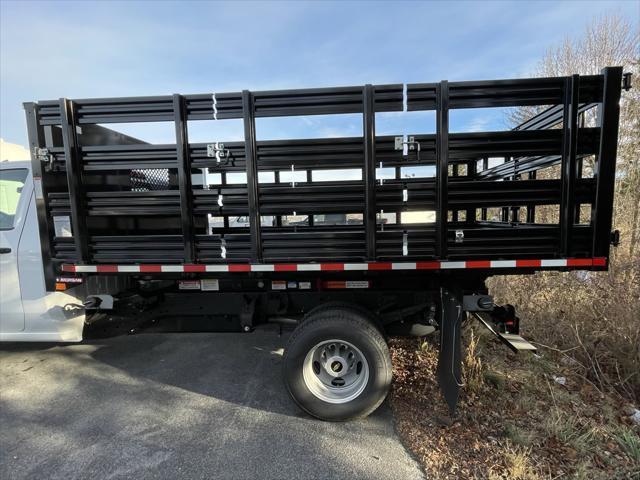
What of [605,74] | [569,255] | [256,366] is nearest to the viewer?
[605,74]

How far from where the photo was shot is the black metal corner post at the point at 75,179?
2781 mm

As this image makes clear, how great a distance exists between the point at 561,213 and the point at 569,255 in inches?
12.5

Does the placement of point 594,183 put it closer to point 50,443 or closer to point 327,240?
point 327,240

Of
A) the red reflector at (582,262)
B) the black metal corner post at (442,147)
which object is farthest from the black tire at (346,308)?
the red reflector at (582,262)

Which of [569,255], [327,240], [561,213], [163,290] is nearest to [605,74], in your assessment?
[561,213]

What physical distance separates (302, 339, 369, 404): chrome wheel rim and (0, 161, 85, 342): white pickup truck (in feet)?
7.53

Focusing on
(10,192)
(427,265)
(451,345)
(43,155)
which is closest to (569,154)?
(427,265)

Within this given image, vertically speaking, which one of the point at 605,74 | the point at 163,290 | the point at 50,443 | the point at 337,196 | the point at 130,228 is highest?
the point at 605,74

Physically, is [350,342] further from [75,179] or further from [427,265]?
[75,179]

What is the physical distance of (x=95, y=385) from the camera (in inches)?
145

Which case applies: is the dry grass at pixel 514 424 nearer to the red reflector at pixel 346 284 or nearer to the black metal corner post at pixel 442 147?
the red reflector at pixel 346 284

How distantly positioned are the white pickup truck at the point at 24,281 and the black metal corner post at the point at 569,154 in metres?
4.23

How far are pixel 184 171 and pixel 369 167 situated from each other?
1.41 meters

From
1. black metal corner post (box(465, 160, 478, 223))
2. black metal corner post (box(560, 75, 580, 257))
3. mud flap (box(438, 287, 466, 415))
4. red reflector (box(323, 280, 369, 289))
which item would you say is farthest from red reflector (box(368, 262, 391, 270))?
black metal corner post (box(465, 160, 478, 223))
